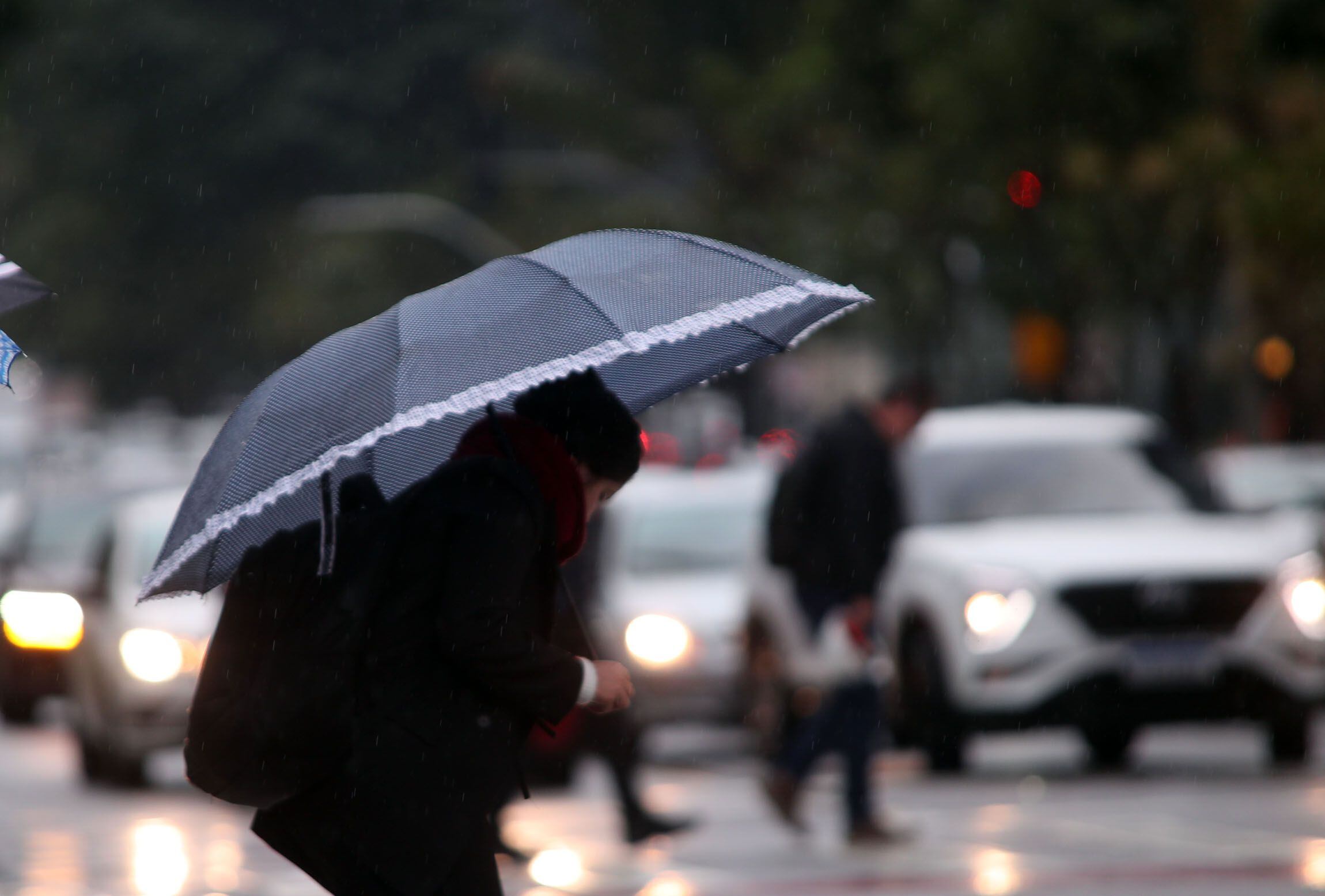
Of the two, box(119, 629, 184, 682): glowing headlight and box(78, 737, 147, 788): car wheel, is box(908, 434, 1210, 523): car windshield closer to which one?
box(119, 629, 184, 682): glowing headlight

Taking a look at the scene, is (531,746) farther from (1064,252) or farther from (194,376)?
(194,376)

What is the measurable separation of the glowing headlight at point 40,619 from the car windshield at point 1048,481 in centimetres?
604

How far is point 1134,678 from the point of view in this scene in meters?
12.8

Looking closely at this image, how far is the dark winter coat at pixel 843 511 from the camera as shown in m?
11.0

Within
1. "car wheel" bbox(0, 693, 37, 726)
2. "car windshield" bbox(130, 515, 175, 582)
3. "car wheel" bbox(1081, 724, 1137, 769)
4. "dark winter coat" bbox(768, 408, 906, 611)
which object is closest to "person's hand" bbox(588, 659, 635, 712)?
"dark winter coat" bbox(768, 408, 906, 611)

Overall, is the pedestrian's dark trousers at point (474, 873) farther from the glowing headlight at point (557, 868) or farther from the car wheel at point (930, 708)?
the car wheel at point (930, 708)

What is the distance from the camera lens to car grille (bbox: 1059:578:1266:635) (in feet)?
42.4

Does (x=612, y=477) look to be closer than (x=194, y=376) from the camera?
Yes

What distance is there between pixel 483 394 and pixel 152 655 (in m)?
10.6

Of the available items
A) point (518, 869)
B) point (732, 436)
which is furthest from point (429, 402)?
point (732, 436)

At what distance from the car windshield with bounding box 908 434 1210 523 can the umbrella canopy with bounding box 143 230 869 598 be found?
8926 mm

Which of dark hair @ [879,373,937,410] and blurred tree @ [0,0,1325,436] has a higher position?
blurred tree @ [0,0,1325,436]

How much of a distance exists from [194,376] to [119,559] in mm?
55796

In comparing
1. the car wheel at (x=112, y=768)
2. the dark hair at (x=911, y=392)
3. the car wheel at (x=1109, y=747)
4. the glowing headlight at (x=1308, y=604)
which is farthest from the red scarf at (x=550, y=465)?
the car wheel at (x=112, y=768)
